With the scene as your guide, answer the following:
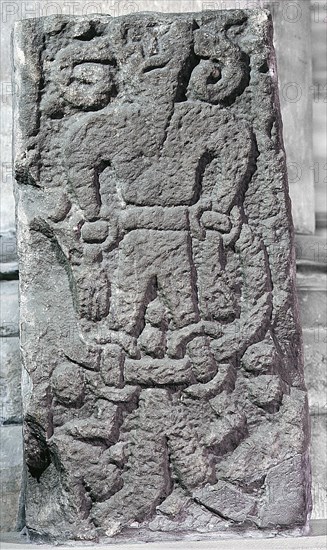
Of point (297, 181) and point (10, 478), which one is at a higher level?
point (297, 181)

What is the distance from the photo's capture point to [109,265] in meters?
1.84

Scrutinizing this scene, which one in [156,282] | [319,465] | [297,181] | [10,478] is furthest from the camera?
[297,181]

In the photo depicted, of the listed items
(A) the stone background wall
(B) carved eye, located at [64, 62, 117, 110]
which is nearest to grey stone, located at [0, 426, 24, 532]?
(A) the stone background wall

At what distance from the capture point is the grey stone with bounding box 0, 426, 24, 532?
223 centimetres

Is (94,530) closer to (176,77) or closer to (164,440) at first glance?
(164,440)

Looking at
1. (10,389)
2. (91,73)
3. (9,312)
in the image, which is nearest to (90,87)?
(91,73)

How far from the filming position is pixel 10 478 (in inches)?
89.4

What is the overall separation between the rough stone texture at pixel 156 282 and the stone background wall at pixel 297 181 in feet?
1.86

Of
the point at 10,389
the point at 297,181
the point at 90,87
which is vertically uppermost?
the point at 90,87

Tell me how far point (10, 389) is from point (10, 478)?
0.24 m

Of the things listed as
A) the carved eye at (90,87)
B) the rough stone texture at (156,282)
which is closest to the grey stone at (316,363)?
the rough stone texture at (156,282)

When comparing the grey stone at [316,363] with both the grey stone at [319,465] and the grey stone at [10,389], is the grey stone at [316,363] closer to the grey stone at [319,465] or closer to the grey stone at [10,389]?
the grey stone at [319,465]

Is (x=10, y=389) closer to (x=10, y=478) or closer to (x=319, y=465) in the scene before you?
(x=10, y=478)

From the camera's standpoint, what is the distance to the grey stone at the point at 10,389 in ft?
7.75
